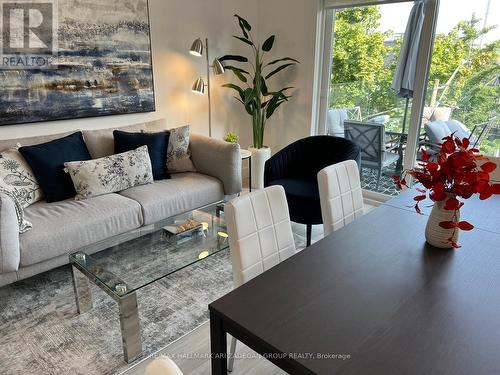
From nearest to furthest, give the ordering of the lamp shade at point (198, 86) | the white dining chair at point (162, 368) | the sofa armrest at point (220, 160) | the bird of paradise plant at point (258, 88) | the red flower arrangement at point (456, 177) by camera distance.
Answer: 1. the white dining chair at point (162, 368)
2. the red flower arrangement at point (456, 177)
3. the sofa armrest at point (220, 160)
4. the lamp shade at point (198, 86)
5. the bird of paradise plant at point (258, 88)

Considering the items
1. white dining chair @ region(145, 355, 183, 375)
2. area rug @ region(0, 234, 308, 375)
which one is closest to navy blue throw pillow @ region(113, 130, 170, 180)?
area rug @ region(0, 234, 308, 375)

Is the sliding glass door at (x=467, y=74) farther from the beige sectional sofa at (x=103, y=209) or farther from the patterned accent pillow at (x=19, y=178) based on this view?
the patterned accent pillow at (x=19, y=178)

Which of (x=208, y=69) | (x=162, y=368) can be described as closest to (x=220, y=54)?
(x=208, y=69)

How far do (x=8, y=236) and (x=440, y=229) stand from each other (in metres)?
2.14

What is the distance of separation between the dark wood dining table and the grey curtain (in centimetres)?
225

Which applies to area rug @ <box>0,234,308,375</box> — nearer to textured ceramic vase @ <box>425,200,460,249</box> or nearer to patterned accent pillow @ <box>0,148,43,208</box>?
patterned accent pillow @ <box>0,148,43,208</box>

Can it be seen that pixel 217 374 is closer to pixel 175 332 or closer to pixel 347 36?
pixel 175 332

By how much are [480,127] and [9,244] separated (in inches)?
141

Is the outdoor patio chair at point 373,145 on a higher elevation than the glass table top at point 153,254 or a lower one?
higher

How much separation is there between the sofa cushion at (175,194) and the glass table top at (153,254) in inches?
8.8

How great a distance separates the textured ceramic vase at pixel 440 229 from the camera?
1427 millimetres

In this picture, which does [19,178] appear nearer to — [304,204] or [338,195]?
[304,204]

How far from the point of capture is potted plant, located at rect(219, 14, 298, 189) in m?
3.88

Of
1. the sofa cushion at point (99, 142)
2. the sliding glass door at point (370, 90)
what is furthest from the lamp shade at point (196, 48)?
the sliding glass door at point (370, 90)
